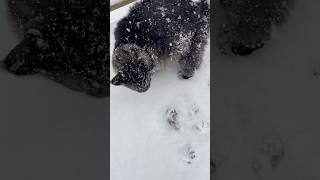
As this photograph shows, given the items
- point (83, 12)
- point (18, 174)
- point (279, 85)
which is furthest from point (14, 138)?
point (279, 85)

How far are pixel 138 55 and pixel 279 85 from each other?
2.46ft

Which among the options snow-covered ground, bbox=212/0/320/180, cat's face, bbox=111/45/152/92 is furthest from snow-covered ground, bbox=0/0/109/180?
snow-covered ground, bbox=212/0/320/180

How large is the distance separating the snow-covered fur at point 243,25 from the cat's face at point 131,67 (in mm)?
406

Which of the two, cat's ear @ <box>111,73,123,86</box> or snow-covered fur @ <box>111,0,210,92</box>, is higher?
snow-covered fur @ <box>111,0,210,92</box>

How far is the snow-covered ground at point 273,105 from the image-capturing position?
2055 mm

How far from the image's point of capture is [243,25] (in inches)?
80.7

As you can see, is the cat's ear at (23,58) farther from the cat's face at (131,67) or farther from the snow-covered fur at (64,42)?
the cat's face at (131,67)

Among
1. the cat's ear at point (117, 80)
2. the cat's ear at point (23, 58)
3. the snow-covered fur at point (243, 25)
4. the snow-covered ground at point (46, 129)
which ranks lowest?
the snow-covered ground at point (46, 129)

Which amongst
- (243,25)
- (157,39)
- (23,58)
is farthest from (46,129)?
(243,25)

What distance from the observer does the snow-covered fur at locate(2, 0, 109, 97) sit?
1.99 m

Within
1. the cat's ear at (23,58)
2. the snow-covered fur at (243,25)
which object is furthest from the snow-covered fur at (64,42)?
the snow-covered fur at (243,25)

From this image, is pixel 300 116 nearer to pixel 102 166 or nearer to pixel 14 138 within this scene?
pixel 102 166

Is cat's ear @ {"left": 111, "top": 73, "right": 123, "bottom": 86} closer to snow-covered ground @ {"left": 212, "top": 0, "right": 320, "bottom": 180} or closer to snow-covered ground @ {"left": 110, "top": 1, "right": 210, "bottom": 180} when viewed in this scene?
snow-covered ground @ {"left": 110, "top": 1, "right": 210, "bottom": 180}

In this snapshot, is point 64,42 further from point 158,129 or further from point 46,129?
point 158,129
